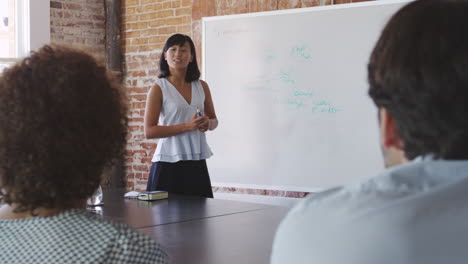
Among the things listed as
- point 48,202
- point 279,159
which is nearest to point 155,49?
point 279,159

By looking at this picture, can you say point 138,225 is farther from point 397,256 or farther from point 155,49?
point 155,49

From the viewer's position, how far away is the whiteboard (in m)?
4.21

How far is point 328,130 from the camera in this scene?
4.36 metres

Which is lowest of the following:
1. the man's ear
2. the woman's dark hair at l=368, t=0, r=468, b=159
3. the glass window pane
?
the man's ear

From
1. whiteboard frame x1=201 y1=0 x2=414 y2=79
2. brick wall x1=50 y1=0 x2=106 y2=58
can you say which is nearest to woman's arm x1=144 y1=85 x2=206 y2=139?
whiteboard frame x1=201 y1=0 x2=414 y2=79

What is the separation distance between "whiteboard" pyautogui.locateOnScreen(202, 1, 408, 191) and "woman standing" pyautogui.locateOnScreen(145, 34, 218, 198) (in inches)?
34.4

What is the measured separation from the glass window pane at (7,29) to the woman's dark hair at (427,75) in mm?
5116

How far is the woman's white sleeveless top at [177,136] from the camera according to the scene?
3.74 metres

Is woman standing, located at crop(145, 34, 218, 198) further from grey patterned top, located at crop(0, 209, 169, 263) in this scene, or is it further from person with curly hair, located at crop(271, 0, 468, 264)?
Answer: person with curly hair, located at crop(271, 0, 468, 264)

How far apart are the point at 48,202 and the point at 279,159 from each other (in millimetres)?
3619

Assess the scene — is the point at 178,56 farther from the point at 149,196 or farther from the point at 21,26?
the point at 21,26

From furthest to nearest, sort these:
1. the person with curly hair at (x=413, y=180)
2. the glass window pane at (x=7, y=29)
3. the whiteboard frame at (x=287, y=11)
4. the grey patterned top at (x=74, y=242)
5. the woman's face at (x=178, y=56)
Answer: the glass window pane at (x=7, y=29)
the whiteboard frame at (x=287, y=11)
the woman's face at (x=178, y=56)
the grey patterned top at (x=74, y=242)
the person with curly hair at (x=413, y=180)

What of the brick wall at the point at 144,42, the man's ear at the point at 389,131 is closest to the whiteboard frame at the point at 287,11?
the brick wall at the point at 144,42

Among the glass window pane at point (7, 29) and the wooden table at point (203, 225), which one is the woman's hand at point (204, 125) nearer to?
the wooden table at point (203, 225)
